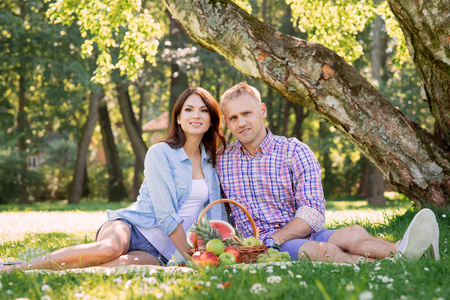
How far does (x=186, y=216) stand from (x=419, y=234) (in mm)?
2107

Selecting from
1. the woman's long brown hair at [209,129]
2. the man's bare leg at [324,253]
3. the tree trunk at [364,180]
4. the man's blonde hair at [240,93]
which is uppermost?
the man's blonde hair at [240,93]

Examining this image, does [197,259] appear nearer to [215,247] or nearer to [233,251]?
[215,247]

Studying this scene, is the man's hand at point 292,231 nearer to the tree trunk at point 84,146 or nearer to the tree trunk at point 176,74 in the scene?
the tree trunk at point 176,74

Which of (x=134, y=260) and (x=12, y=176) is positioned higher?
(x=12, y=176)

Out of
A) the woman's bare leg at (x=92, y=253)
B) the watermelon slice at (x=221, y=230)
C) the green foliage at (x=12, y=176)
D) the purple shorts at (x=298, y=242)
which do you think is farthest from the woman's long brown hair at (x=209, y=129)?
the green foliage at (x=12, y=176)

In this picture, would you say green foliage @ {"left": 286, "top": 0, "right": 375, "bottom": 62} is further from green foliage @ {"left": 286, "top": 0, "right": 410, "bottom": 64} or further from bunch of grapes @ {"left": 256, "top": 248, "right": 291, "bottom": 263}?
bunch of grapes @ {"left": 256, "top": 248, "right": 291, "bottom": 263}

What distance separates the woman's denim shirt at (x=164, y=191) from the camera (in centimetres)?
417

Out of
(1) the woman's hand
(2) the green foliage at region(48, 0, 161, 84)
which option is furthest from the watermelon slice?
(2) the green foliage at region(48, 0, 161, 84)

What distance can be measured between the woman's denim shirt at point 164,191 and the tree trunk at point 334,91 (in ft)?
4.61

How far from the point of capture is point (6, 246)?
17.6ft

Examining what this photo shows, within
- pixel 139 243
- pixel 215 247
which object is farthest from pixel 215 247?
pixel 139 243

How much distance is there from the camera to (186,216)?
4426 mm

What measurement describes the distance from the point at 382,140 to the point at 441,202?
99 cm

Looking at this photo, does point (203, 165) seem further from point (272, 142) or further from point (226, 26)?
point (226, 26)
